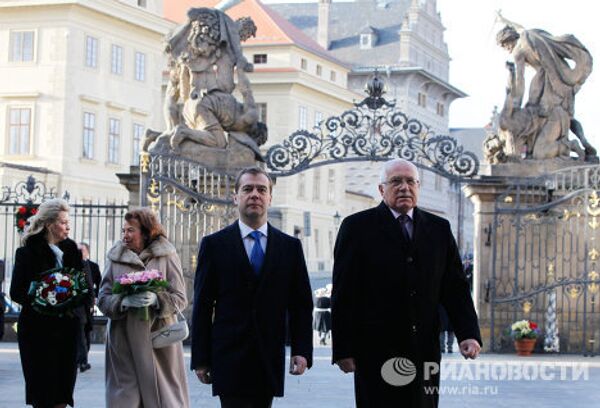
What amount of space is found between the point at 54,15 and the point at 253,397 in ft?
160

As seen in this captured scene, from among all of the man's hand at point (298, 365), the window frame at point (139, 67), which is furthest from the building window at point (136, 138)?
the man's hand at point (298, 365)

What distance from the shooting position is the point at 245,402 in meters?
7.61

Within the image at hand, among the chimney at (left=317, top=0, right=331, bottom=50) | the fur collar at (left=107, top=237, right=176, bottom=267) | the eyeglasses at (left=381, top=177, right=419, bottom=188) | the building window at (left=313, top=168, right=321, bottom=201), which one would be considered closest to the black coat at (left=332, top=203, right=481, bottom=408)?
the eyeglasses at (left=381, top=177, right=419, bottom=188)

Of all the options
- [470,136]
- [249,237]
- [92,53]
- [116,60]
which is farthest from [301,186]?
[249,237]

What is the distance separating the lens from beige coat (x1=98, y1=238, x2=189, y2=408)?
8852 millimetres

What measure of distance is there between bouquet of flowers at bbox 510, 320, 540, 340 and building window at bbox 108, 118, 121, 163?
40.2 m

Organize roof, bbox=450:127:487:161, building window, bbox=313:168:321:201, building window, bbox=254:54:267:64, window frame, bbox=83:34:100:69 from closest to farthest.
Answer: window frame, bbox=83:34:100:69 < building window, bbox=254:54:267:64 < building window, bbox=313:168:321:201 < roof, bbox=450:127:487:161

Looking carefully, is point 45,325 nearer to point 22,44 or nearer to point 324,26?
point 22,44

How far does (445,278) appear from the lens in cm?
800

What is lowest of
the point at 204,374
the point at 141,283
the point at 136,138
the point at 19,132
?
the point at 204,374

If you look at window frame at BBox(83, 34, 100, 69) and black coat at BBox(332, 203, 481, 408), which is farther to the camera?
window frame at BBox(83, 34, 100, 69)

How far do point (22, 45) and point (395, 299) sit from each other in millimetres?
49805

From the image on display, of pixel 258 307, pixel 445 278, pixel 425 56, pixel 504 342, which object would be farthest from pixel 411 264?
pixel 425 56

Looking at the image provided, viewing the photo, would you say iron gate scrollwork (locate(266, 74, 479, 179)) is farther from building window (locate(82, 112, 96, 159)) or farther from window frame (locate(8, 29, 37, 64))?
window frame (locate(8, 29, 37, 64))
